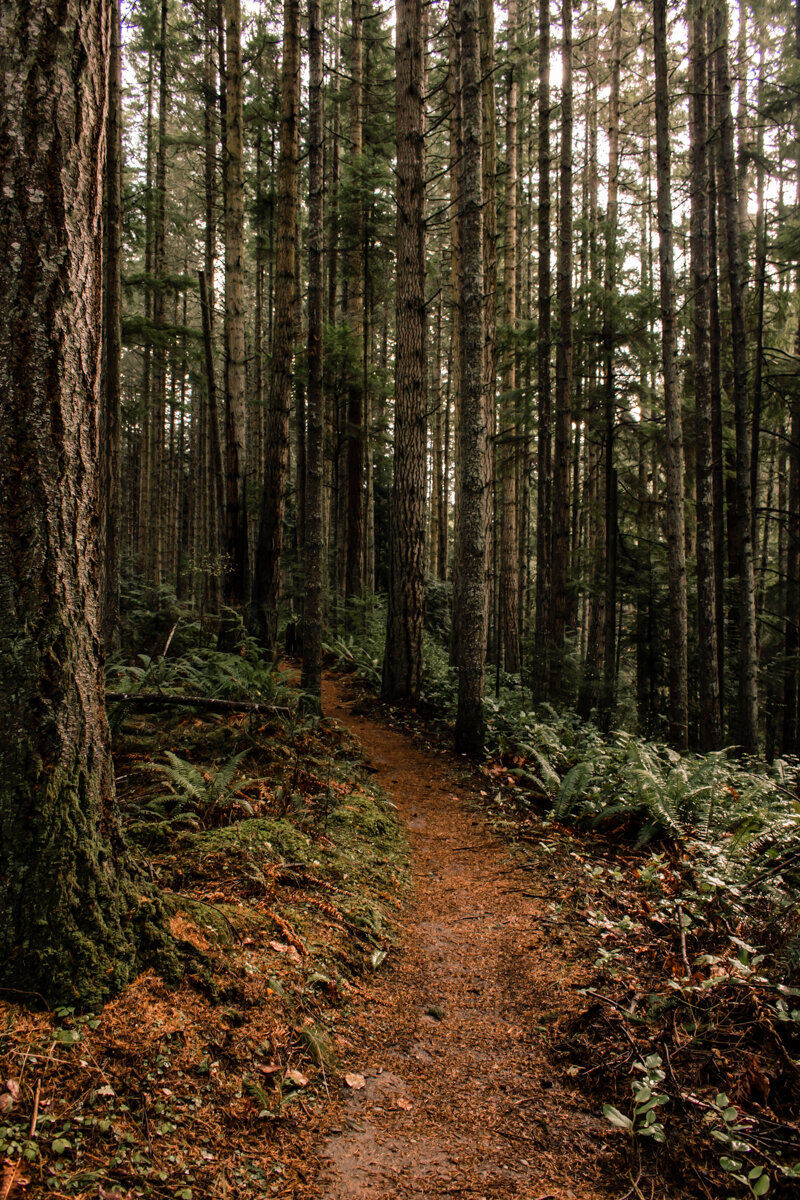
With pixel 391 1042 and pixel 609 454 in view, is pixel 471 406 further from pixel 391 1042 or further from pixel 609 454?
pixel 391 1042

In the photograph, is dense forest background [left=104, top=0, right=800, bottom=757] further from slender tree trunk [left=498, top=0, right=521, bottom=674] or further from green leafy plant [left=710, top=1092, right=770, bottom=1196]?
green leafy plant [left=710, top=1092, right=770, bottom=1196]

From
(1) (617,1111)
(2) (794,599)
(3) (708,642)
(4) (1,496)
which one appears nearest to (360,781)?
(1) (617,1111)

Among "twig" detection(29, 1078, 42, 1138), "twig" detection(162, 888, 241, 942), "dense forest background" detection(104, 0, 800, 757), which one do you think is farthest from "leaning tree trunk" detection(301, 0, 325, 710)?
"twig" detection(29, 1078, 42, 1138)

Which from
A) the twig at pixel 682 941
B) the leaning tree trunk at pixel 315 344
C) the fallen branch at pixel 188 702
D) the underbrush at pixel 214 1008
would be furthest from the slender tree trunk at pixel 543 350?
the twig at pixel 682 941

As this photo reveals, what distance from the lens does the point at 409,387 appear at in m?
9.76

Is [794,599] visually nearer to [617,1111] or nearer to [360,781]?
[360,781]

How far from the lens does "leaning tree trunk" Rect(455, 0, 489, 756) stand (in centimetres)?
749

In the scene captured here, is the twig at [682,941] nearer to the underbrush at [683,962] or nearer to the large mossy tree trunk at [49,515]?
the underbrush at [683,962]

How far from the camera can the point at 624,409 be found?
13289 millimetres

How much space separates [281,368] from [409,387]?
2.18 metres

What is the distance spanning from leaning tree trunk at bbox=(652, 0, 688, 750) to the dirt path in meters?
6.89

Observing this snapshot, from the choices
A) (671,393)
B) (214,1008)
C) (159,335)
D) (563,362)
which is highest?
(159,335)

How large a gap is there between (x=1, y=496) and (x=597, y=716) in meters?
12.2

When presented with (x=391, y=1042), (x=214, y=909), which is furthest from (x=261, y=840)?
(x=391, y=1042)
